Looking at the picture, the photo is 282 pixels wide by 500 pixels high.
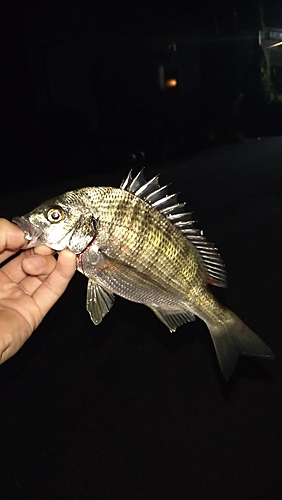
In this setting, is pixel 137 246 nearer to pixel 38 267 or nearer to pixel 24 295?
pixel 38 267

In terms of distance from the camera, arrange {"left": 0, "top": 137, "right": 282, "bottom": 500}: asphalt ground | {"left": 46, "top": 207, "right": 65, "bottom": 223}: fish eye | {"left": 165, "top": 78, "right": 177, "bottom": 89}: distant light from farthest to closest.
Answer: {"left": 165, "top": 78, "right": 177, "bottom": 89}: distant light
{"left": 0, "top": 137, "right": 282, "bottom": 500}: asphalt ground
{"left": 46, "top": 207, "right": 65, "bottom": 223}: fish eye

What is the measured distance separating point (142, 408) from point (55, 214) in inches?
61.5

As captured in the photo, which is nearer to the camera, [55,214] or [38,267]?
[55,214]

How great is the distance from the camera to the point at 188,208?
4.00m

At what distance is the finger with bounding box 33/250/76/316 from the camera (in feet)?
3.12

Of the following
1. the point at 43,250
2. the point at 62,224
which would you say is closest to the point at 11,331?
the point at 43,250

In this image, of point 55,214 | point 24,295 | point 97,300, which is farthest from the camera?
point 24,295

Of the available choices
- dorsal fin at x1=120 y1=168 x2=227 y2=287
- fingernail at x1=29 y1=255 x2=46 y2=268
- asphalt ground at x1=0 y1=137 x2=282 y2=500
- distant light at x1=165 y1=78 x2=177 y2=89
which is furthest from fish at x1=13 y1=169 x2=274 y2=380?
distant light at x1=165 y1=78 x2=177 y2=89

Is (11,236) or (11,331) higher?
(11,236)

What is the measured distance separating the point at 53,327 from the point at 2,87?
3.38 m

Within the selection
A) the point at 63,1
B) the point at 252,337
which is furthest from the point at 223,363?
the point at 63,1

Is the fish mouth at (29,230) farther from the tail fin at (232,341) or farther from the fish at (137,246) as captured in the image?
the tail fin at (232,341)

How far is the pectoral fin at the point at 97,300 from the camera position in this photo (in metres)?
1.02

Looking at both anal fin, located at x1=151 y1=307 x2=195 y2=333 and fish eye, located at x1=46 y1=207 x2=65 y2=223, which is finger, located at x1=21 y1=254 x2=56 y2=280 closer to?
fish eye, located at x1=46 y1=207 x2=65 y2=223
